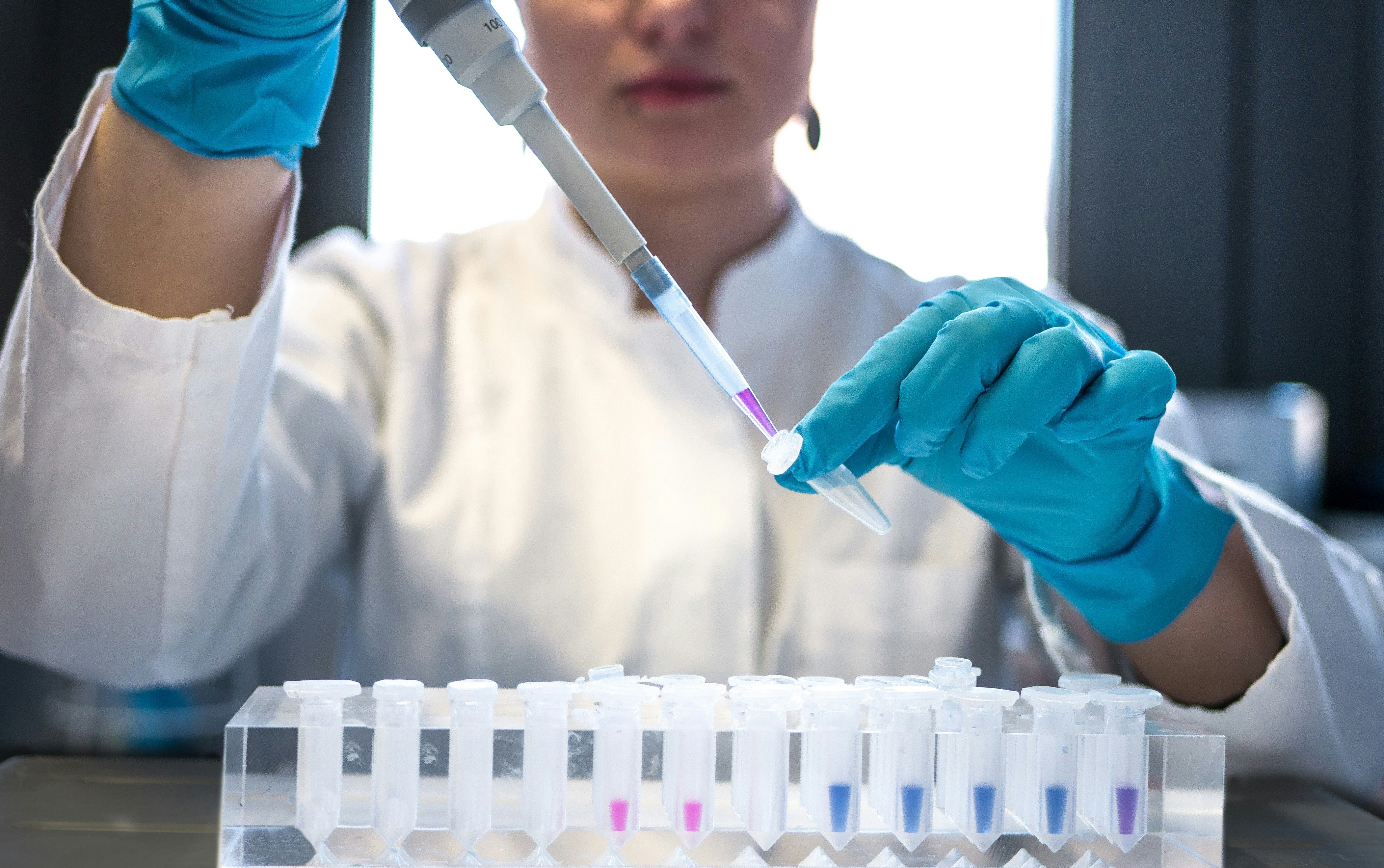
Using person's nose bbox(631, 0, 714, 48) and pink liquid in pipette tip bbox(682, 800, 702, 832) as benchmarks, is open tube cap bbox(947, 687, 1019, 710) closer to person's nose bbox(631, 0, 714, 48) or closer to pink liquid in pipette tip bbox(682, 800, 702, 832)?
pink liquid in pipette tip bbox(682, 800, 702, 832)

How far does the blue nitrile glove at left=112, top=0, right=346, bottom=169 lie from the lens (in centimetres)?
64

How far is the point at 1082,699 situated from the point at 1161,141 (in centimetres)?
156

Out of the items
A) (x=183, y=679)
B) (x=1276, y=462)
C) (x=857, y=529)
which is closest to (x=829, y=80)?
(x=1276, y=462)

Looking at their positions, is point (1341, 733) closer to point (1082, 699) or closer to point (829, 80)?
point (1082, 699)

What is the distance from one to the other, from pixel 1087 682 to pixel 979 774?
0.11 meters

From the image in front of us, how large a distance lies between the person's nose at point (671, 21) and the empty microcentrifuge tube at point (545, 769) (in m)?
0.58

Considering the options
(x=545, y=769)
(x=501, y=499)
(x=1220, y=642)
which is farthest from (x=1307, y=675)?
(x=501, y=499)

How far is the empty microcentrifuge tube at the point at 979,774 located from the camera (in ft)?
1.82

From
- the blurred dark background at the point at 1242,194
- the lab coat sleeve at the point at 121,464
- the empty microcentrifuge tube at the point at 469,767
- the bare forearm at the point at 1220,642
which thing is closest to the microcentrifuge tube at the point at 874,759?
the empty microcentrifuge tube at the point at 469,767

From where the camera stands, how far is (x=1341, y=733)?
78 cm

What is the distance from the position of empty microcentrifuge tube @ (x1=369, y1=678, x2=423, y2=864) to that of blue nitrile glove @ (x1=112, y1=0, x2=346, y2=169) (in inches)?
15.3

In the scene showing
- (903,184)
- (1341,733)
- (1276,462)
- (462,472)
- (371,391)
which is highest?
(371,391)

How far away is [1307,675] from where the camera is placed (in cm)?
75

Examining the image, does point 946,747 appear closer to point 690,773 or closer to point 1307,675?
point 690,773
